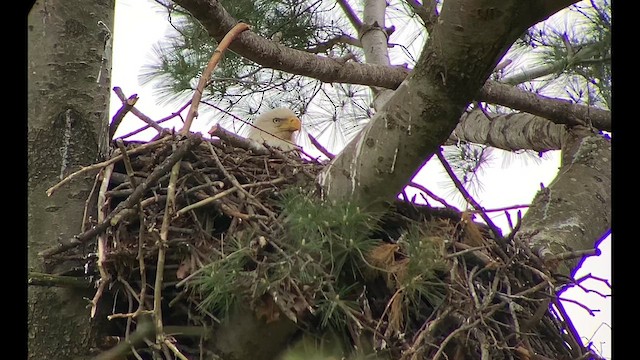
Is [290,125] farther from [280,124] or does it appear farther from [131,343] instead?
[131,343]

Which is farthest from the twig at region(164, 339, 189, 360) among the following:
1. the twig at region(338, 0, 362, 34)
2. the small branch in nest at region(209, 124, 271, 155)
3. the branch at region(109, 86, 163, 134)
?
the twig at region(338, 0, 362, 34)

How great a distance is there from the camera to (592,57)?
4102mm

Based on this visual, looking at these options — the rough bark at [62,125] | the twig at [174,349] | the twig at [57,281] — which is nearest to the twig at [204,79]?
the rough bark at [62,125]

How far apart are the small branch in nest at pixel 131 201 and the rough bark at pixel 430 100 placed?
39cm

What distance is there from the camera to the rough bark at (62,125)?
7.43 feet

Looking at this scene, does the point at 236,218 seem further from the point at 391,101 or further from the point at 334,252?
the point at 391,101

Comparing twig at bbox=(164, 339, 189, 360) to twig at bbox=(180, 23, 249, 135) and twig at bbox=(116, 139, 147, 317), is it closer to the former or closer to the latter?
twig at bbox=(116, 139, 147, 317)

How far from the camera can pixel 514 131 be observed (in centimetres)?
436

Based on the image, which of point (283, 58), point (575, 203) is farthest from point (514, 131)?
point (283, 58)

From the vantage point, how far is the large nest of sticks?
2.15 m

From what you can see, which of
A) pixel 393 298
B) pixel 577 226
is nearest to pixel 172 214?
pixel 393 298

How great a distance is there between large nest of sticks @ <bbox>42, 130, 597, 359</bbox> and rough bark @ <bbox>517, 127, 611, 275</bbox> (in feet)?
2.12

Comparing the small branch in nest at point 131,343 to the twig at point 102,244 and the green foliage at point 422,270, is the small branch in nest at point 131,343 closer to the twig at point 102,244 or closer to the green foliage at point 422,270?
the twig at point 102,244

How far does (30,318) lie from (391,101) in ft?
3.53
